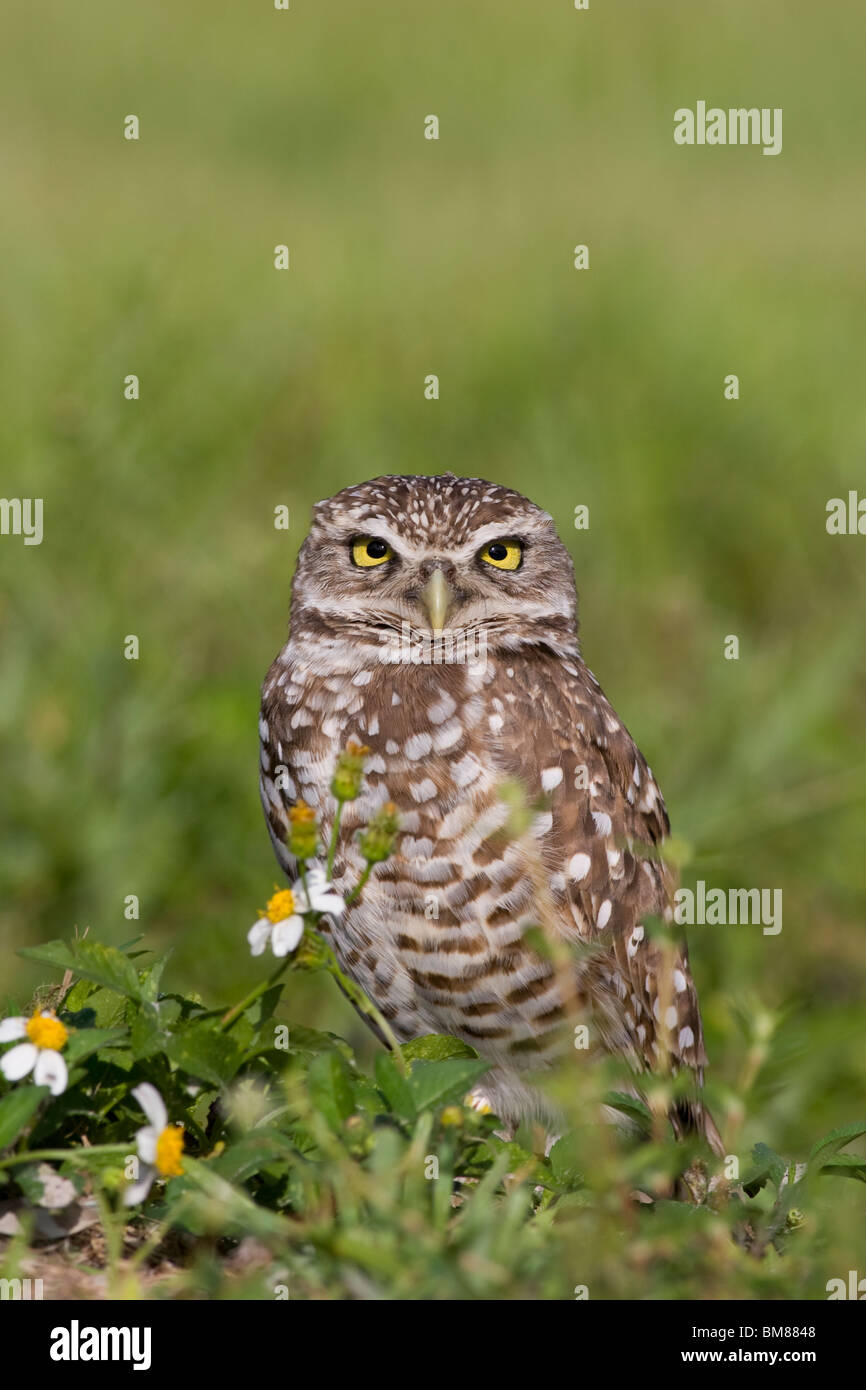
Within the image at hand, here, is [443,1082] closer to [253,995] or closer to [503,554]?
[253,995]

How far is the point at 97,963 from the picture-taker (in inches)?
106

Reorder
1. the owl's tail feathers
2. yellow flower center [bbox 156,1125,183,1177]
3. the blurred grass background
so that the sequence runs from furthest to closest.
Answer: the blurred grass background < the owl's tail feathers < yellow flower center [bbox 156,1125,183,1177]

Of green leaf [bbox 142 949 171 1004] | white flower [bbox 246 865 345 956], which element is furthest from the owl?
white flower [bbox 246 865 345 956]

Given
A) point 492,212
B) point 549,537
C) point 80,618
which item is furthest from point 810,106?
point 549,537

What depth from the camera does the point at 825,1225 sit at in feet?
8.64

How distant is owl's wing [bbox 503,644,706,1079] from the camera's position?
12.5 ft

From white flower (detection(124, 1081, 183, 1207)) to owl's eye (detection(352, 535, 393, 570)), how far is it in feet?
5.73

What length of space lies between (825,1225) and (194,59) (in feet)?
42.1

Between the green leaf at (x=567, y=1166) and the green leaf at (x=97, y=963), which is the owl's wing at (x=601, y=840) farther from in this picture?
the green leaf at (x=97, y=963)

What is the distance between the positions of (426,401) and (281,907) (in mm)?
7102

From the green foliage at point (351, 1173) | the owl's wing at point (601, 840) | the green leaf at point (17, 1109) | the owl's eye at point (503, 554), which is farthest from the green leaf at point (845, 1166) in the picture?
the owl's eye at point (503, 554)

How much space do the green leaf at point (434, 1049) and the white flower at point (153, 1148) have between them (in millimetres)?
572

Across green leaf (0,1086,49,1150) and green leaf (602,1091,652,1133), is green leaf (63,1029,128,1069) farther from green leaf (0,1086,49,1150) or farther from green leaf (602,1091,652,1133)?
green leaf (602,1091,652,1133)
